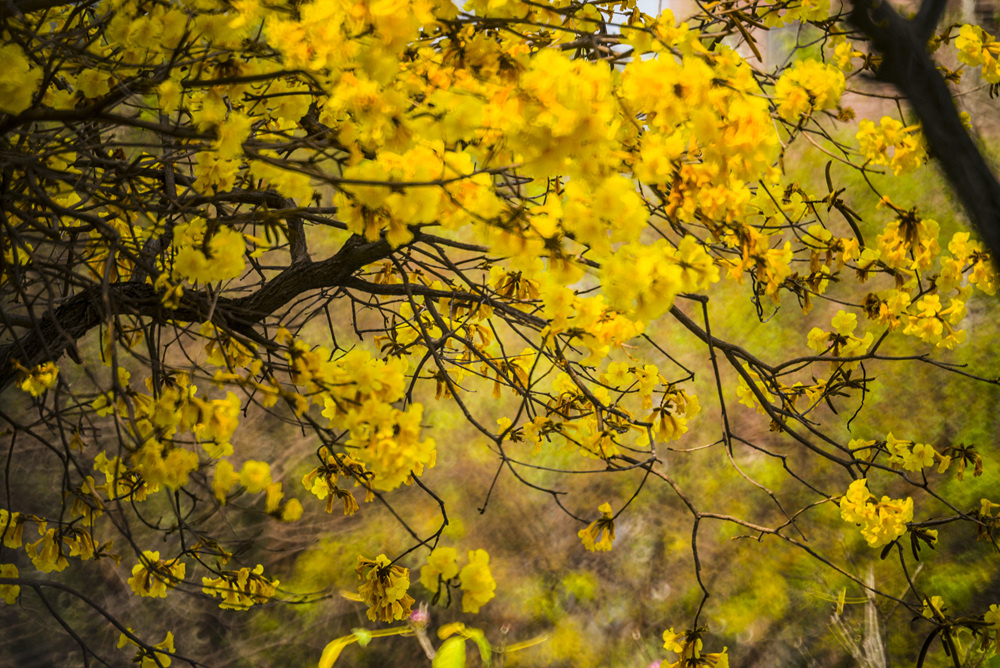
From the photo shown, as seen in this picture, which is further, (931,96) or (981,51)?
(981,51)

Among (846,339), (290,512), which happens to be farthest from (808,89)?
(290,512)

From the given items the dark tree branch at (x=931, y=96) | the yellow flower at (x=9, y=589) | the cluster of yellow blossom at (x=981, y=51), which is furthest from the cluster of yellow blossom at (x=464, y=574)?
the cluster of yellow blossom at (x=981, y=51)

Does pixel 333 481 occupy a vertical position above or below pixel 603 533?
above

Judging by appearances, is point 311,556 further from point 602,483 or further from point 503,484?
point 602,483

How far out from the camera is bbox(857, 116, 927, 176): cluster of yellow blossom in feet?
3.28

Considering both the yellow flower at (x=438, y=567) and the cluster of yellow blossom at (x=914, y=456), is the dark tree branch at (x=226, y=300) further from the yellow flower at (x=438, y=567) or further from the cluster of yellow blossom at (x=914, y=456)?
the cluster of yellow blossom at (x=914, y=456)

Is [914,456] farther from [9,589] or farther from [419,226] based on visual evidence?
[9,589]

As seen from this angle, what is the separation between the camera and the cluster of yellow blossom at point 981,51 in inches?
46.4

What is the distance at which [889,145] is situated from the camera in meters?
1.01

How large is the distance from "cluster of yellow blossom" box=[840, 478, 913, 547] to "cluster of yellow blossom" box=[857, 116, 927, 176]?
0.51 metres

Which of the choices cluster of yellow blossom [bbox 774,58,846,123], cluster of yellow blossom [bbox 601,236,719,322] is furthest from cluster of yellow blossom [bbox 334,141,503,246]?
cluster of yellow blossom [bbox 774,58,846,123]

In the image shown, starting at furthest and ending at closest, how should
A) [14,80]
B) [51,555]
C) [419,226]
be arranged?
1. [51,555]
2. [419,226]
3. [14,80]

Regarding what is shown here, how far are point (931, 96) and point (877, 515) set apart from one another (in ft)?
2.56

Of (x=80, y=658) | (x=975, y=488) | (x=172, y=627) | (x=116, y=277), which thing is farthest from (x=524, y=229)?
(x=80, y=658)
